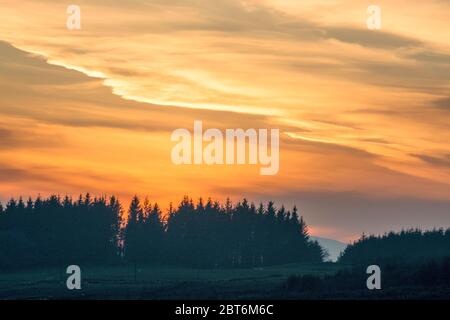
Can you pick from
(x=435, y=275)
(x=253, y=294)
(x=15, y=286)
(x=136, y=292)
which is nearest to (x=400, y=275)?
(x=435, y=275)

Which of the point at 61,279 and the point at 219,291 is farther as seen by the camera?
the point at 61,279

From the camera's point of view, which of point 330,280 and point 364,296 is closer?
point 364,296

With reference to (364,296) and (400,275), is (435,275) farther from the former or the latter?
(364,296)

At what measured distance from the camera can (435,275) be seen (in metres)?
139

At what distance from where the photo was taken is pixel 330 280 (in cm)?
14988
